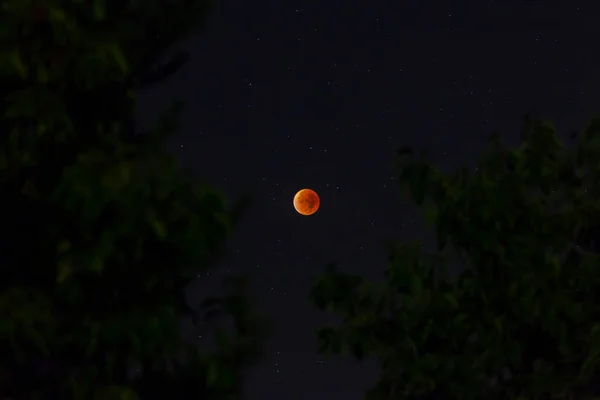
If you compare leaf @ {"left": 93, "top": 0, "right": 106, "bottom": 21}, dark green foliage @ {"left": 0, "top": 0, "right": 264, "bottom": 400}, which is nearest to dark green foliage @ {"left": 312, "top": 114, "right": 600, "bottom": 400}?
dark green foliage @ {"left": 0, "top": 0, "right": 264, "bottom": 400}

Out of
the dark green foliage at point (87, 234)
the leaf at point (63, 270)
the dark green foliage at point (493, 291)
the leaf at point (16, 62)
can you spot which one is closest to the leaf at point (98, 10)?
the dark green foliage at point (87, 234)

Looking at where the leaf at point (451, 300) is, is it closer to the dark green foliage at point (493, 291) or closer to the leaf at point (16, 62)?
the dark green foliage at point (493, 291)

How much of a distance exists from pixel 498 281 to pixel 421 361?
1.22m

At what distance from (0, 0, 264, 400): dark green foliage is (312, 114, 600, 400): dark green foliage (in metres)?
2.38

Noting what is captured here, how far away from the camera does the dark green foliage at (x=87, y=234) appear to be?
7.43 m

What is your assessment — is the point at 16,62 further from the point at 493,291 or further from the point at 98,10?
the point at 493,291

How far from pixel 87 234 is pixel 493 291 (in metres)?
4.61

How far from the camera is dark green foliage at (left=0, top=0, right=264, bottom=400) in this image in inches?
293

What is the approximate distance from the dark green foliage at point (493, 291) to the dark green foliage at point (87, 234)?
7.80 feet

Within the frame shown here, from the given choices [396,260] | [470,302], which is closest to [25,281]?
[396,260]

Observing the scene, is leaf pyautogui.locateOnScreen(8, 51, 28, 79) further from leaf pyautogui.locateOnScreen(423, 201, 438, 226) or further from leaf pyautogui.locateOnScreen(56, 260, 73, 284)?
leaf pyautogui.locateOnScreen(423, 201, 438, 226)

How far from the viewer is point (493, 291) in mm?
10023

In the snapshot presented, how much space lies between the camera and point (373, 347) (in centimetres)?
1015

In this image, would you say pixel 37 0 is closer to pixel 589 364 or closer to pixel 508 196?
pixel 508 196
